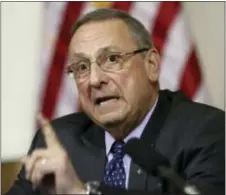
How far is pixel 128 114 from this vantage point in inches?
53.6

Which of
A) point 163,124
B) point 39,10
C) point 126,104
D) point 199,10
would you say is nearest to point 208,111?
point 163,124

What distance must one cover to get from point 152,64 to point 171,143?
0.24 metres

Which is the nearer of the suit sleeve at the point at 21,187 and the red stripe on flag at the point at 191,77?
the suit sleeve at the point at 21,187

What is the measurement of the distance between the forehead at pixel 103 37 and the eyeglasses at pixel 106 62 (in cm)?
2

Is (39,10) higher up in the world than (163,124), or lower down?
higher up

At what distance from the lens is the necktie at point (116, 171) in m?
1.35

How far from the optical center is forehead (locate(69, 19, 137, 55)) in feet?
4.47

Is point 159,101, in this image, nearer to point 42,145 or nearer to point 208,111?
point 208,111

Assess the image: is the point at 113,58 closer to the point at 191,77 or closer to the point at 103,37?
the point at 103,37

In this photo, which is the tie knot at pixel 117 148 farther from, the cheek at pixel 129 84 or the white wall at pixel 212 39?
the white wall at pixel 212 39

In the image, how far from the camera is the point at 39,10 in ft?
6.59

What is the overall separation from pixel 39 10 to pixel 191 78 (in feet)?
2.11

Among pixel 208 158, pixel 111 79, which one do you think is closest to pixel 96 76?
pixel 111 79

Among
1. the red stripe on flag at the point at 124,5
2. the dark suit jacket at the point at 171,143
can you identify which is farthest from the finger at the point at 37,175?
the red stripe on flag at the point at 124,5
